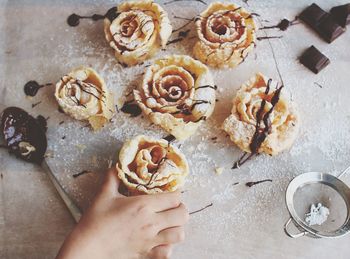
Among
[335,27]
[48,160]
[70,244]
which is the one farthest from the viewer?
[335,27]

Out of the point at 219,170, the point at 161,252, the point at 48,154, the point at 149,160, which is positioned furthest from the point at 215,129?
the point at 48,154

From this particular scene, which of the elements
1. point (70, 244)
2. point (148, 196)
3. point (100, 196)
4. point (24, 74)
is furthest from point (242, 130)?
point (24, 74)

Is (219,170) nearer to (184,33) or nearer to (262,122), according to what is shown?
(262,122)

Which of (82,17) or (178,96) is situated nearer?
(178,96)

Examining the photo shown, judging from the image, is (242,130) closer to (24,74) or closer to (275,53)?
(275,53)

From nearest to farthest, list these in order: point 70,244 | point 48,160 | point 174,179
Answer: point 70,244, point 174,179, point 48,160

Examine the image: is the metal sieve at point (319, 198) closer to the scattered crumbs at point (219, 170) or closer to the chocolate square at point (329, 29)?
the scattered crumbs at point (219, 170)
